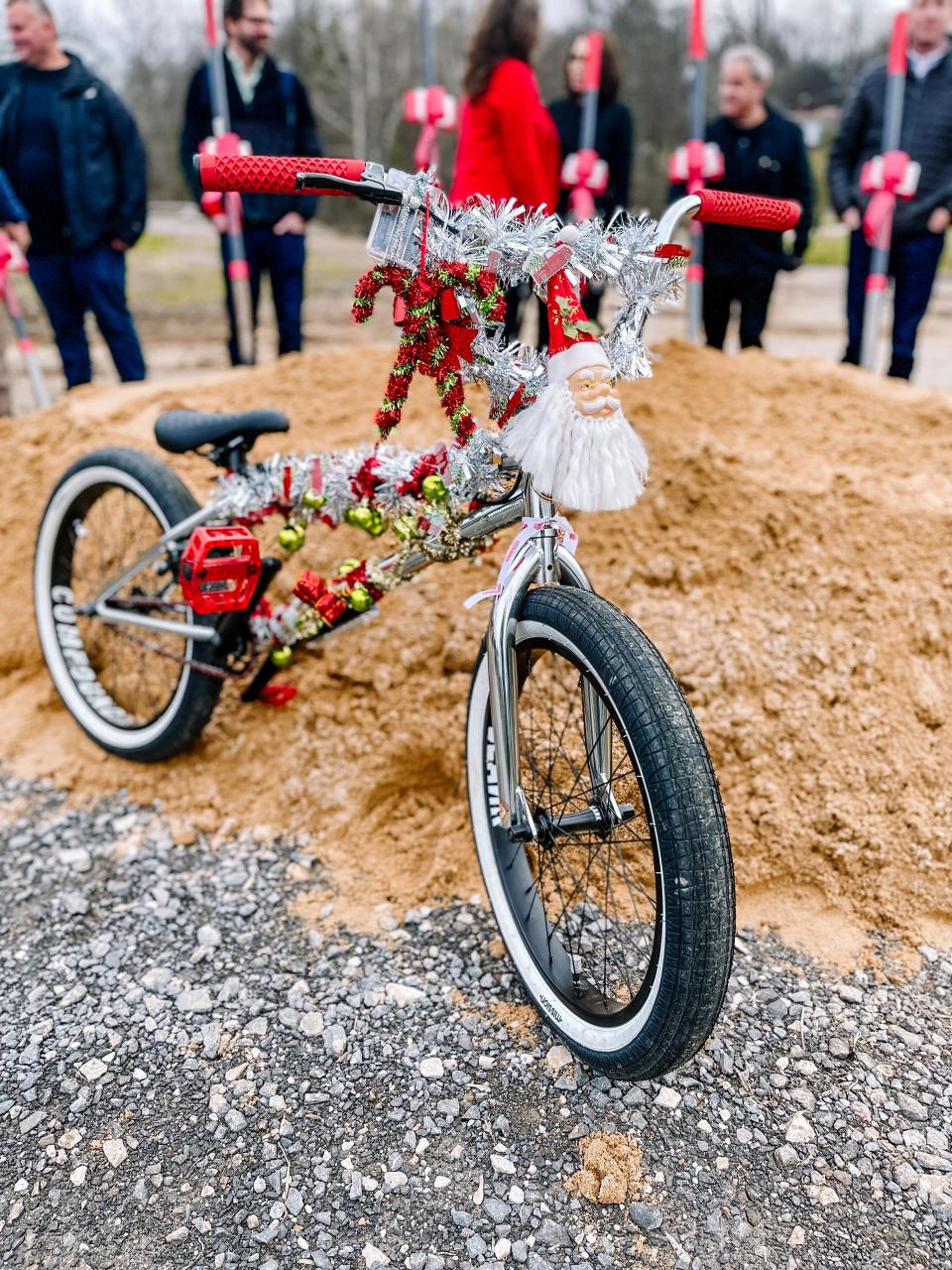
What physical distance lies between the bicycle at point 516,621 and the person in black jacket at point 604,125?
3399 millimetres

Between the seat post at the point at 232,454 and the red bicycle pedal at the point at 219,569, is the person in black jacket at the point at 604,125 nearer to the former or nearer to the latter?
the seat post at the point at 232,454

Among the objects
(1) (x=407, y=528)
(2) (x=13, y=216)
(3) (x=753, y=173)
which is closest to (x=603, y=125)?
(3) (x=753, y=173)

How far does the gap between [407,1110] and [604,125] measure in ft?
17.8

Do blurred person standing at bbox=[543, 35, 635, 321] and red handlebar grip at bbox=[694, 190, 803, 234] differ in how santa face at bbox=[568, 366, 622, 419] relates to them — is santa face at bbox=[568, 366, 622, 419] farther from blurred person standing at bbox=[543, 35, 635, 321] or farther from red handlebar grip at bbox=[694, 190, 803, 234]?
blurred person standing at bbox=[543, 35, 635, 321]

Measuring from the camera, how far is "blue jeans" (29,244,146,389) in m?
4.92

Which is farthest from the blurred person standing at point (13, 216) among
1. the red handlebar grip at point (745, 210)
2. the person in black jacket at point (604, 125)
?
the red handlebar grip at point (745, 210)

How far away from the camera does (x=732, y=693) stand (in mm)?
2830

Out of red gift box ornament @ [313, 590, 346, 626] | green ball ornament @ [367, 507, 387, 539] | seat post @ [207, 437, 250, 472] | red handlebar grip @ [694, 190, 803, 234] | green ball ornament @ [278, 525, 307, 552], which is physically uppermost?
red handlebar grip @ [694, 190, 803, 234]

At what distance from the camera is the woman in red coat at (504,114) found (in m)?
3.95

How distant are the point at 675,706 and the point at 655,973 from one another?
19.3 inches

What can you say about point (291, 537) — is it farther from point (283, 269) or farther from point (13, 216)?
point (283, 269)

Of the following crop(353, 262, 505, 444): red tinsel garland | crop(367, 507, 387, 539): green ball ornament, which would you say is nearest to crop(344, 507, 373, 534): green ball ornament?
crop(367, 507, 387, 539): green ball ornament

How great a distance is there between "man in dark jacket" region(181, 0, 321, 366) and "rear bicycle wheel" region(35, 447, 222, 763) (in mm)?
2149

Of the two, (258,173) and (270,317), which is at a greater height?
(258,173)
